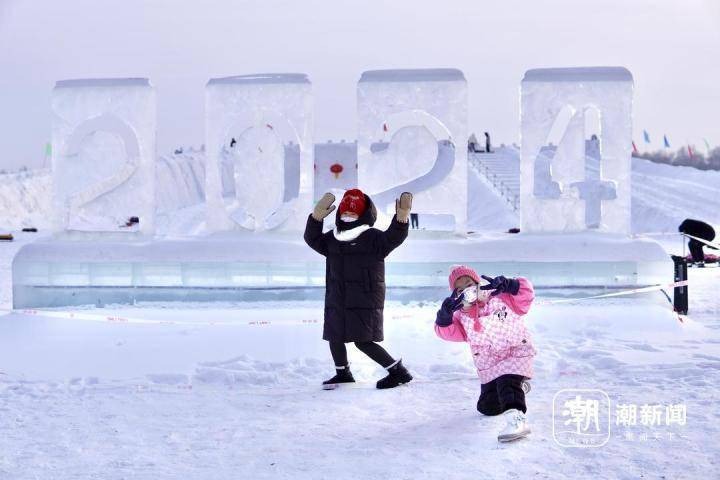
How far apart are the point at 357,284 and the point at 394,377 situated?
781 millimetres

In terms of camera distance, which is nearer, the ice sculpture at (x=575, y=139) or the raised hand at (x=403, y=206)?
the raised hand at (x=403, y=206)

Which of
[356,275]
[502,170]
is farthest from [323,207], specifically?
[502,170]

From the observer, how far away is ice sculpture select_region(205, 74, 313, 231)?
39.3 ft

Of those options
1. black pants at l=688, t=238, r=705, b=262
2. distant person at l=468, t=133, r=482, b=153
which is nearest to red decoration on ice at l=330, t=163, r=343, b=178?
distant person at l=468, t=133, r=482, b=153

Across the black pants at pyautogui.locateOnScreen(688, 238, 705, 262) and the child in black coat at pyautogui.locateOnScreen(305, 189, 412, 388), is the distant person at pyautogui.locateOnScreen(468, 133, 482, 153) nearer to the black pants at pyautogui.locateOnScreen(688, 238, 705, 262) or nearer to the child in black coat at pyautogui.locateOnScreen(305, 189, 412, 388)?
the black pants at pyautogui.locateOnScreen(688, 238, 705, 262)

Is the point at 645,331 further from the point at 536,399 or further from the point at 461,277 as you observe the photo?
the point at 461,277

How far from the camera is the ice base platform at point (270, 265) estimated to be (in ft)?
38.1

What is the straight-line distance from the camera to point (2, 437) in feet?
18.2

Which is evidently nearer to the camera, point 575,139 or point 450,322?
point 450,322

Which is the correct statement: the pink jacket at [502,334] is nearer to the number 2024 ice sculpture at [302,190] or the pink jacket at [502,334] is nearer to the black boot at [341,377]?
the black boot at [341,377]

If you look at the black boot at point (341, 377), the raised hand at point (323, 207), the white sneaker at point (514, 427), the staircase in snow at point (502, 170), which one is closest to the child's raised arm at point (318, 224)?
the raised hand at point (323, 207)

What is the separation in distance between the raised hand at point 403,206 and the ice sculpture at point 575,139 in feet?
18.1

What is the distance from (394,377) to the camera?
273 inches

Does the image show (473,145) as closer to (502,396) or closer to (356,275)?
(356,275)
